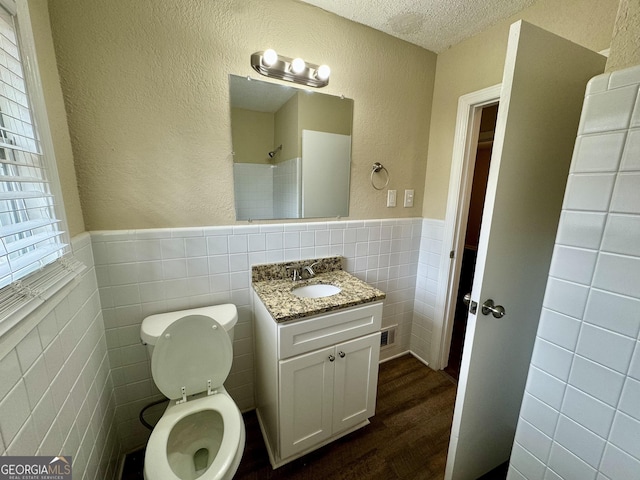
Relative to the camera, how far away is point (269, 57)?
1230 mm

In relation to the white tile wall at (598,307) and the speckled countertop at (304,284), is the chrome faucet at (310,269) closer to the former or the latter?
the speckled countertop at (304,284)

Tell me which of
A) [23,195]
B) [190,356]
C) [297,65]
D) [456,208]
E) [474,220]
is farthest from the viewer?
[474,220]

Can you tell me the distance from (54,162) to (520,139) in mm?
1568

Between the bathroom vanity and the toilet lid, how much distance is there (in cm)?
23

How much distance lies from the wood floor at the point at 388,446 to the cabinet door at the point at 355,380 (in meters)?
0.13

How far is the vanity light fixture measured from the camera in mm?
1255

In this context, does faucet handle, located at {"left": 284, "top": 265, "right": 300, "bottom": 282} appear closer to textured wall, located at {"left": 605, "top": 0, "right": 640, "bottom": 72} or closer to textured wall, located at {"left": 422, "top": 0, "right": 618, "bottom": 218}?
textured wall, located at {"left": 422, "top": 0, "right": 618, "bottom": 218}

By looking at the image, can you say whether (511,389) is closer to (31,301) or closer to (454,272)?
(454,272)

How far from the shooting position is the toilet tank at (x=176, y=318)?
1117 mm

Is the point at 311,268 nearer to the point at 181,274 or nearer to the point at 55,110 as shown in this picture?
the point at 181,274

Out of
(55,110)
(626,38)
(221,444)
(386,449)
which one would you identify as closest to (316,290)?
(221,444)

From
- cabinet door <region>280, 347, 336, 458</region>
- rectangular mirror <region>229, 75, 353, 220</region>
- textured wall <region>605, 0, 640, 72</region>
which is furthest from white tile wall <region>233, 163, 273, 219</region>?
textured wall <region>605, 0, 640, 72</region>

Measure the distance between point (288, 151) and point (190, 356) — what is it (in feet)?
3.87

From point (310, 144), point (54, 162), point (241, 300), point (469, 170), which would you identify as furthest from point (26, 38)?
point (469, 170)
